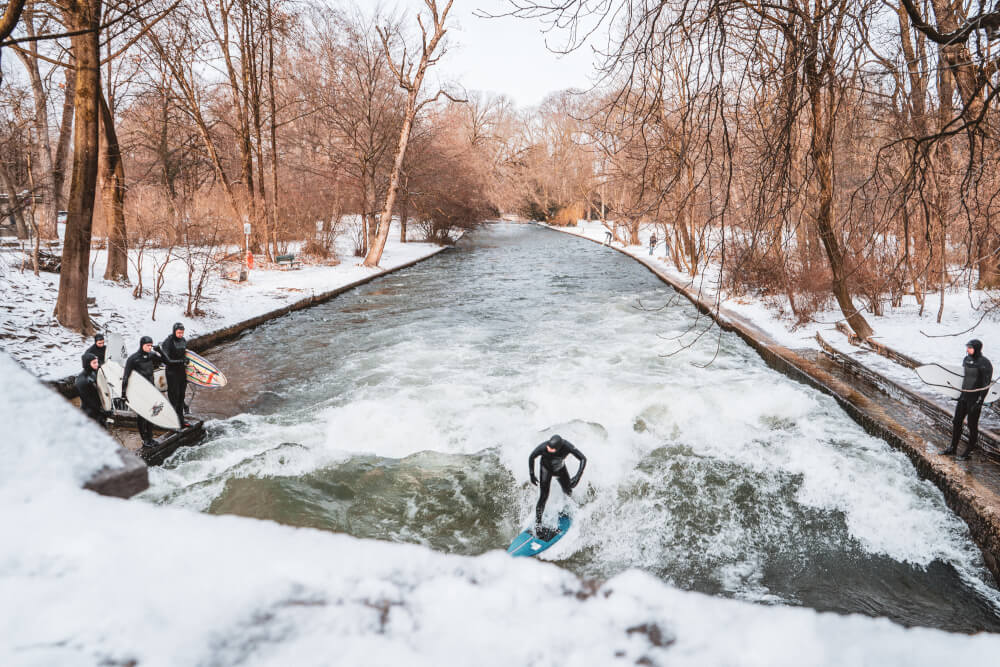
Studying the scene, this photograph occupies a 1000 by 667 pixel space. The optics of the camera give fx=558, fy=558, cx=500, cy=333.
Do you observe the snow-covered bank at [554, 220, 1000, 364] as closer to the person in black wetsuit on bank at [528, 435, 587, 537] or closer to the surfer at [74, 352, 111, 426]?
the person in black wetsuit on bank at [528, 435, 587, 537]

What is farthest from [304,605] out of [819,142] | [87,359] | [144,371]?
[819,142]

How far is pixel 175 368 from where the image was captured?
25.7 feet

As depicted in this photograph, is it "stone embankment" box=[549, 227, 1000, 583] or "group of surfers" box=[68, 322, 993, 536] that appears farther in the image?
"group of surfers" box=[68, 322, 993, 536]

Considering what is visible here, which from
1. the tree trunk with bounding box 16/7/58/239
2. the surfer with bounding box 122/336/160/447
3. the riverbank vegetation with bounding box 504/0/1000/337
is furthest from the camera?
the tree trunk with bounding box 16/7/58/239

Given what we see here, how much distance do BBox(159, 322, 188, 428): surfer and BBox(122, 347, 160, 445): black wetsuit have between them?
0.96ft

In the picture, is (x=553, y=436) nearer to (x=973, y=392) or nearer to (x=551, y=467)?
(x=551, y=467)

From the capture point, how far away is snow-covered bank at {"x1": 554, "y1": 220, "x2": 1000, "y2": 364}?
1053cm

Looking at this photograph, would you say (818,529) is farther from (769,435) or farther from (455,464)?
(455,464)

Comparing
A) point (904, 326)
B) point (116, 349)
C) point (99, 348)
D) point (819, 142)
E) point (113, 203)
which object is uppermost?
point (819, 142)

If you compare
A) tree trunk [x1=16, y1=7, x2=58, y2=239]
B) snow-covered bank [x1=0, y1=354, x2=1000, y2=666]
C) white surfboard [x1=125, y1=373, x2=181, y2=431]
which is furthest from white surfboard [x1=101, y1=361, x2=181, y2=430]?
tree trunk [x1=16, y1=7, x2=58, y2=239]

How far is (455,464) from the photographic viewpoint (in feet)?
25.6

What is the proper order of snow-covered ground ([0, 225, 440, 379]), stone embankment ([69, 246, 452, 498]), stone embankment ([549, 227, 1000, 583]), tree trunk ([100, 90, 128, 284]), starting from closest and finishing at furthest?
stone embankment ([69, 246, 452, 498])
stone embankment ([549, 227, 1000, 583])
snow-covered ground ([0, 225, 440, 379])
tree trunk ([100, 90, 128, 284])

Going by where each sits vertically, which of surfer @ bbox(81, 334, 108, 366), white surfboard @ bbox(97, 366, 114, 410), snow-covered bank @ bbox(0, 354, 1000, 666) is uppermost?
snow-covered bank @ bbox(0, 354, 1000, 666)

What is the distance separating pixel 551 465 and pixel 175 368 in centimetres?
548
